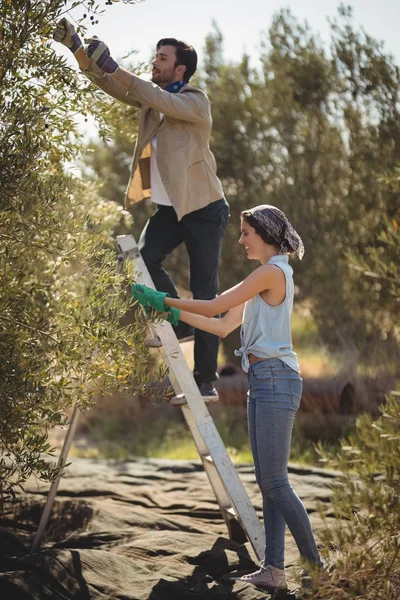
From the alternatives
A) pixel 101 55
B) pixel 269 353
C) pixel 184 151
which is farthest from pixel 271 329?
pixel 101 55

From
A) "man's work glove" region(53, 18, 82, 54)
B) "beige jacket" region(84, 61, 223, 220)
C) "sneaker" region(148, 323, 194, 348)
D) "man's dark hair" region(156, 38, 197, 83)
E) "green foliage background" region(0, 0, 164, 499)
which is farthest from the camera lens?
"sneaker" region(148, 323, 194, 348)

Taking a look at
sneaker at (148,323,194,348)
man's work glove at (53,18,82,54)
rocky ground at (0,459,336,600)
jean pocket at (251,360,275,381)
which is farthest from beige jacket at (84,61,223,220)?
rocky ground at (0,459,336,600)

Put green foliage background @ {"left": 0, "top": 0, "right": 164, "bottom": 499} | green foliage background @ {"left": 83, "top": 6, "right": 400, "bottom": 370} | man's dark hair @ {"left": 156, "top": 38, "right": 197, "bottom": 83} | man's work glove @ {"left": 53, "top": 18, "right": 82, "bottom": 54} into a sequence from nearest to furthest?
green foliage background @ {"left": 0, "top": 0, "right": 164, "bottom": 499}, man's work glove @ {"left": 53, "top": 18, "right": 82, "bottom": 54}, man's dark hair @ {"left": 156, "top": 38, "right": 197, "bottom": 83}, green foliage background @ {"left": 83, "top": 6, "right": 400, "bottom": 370}

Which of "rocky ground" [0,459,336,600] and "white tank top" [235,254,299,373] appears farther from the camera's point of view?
"rocky ground" [0,459,336,600]

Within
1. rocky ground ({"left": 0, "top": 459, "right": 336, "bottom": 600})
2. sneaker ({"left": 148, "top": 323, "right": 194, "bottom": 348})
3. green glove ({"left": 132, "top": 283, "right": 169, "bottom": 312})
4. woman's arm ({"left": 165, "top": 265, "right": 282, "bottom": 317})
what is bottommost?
rocky ground ({"left": 0, "top": 459, "right": 336, "bottom": 600})

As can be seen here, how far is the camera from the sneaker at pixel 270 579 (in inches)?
187

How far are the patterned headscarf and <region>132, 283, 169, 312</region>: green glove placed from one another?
0.65 metres

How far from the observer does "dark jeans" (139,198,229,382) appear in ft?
18.7

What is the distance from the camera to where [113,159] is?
16.1 meters

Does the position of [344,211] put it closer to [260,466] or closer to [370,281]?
[370,281]

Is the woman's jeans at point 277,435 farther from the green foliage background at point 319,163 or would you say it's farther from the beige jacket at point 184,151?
the green foliage background at point 319,163

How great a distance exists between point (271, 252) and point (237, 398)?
7.31 m

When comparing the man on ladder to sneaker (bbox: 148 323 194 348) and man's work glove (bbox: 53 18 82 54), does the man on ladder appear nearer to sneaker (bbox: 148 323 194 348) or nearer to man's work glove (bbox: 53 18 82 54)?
sneaker (bbox: 148 323 194 348)

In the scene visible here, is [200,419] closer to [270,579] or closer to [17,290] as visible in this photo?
[270,579]
